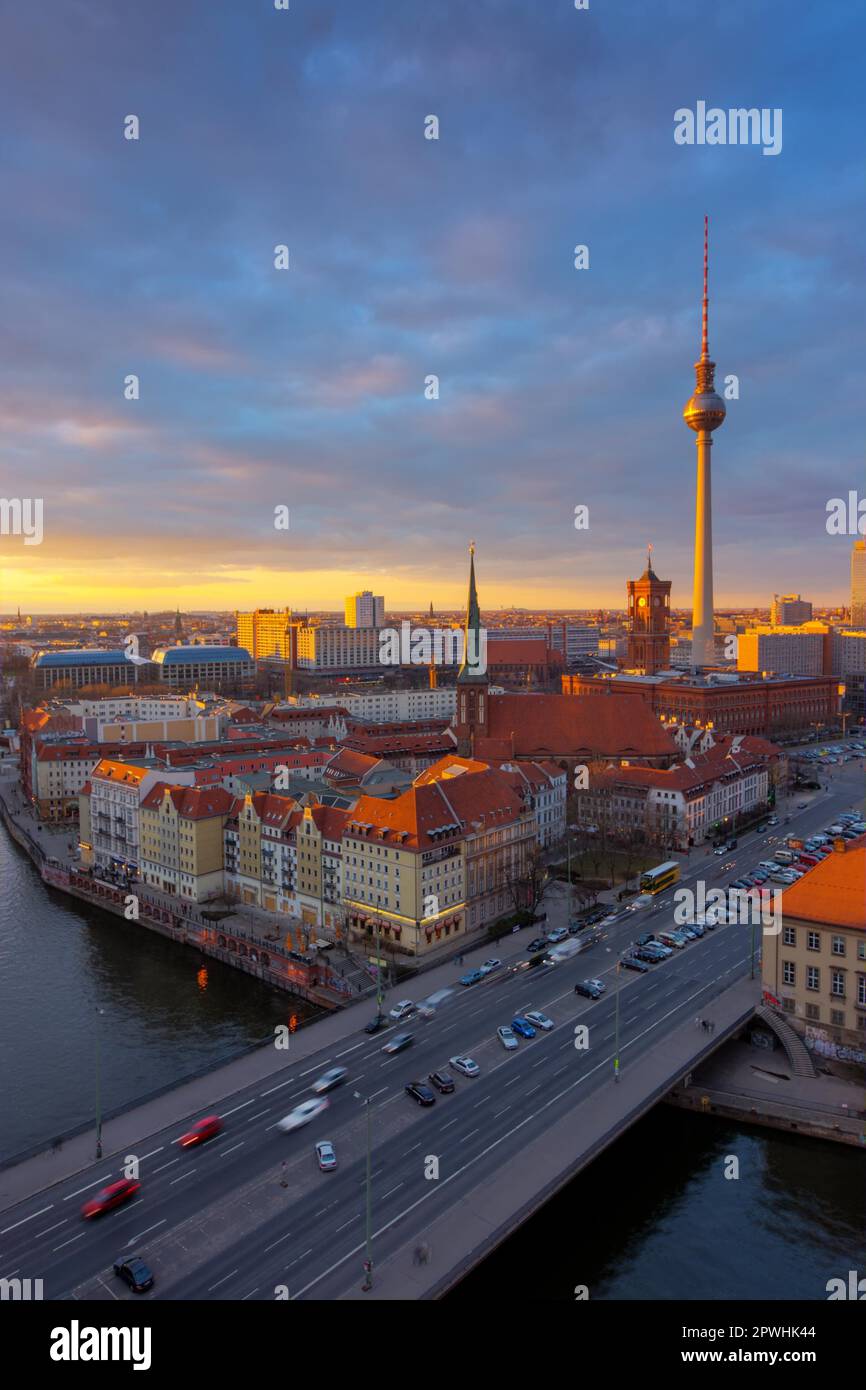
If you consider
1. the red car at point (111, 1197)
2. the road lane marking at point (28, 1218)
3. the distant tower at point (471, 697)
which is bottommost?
the road lane marking at point (28, 1218)

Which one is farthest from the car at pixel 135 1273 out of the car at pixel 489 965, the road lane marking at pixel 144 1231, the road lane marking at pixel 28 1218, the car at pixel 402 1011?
the car at pixel 489 965

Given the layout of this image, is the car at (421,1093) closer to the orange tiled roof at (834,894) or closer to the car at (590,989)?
the car at (590,989)

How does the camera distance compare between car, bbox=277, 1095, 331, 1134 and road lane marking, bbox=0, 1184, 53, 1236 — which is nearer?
road lane marking, bbox=0, 1184, 53, 1236

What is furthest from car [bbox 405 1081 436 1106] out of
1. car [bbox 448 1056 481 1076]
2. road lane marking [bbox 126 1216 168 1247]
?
road lane marking [bbox 126 1216 168 1247]

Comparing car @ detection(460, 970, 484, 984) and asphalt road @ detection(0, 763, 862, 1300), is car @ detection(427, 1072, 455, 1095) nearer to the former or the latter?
asphalt road @ detection(0, 763, 862, 1300)
